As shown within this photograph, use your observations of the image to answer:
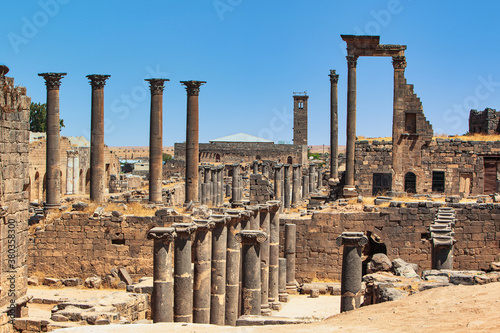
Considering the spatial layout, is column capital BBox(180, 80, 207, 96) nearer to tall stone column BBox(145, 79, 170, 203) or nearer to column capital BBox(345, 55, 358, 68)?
tall stone column BBox(145, 79, 170, 203)

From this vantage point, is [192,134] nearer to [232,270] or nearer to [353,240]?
[232,270]

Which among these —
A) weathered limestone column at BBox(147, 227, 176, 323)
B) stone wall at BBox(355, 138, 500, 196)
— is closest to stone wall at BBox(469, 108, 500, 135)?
stone wall at BBox(355, 138, 500, 196)

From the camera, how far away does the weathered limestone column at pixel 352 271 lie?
16453mm

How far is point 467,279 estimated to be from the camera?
14.7 metres

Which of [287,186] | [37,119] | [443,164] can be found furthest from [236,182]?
[37,119]

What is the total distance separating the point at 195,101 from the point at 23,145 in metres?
15.8

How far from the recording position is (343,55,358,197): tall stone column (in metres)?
30.8

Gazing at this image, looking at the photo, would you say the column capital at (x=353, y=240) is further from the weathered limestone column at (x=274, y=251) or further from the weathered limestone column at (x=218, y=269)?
the weathered limestone column at (x=274, y=251)

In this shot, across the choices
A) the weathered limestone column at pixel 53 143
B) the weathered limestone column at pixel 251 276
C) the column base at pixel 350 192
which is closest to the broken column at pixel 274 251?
the weathered limestone column at pixel 251 276

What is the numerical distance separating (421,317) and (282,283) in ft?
38.9

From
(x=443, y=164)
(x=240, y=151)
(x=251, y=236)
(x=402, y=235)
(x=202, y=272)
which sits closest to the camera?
(x=202, y=272)

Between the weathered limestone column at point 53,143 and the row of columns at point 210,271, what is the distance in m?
10.6

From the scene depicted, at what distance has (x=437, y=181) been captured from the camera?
31.8 metres

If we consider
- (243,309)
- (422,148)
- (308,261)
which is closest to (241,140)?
(422,148)
